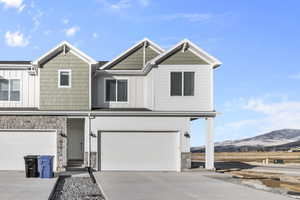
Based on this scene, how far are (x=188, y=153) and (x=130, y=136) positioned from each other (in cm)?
319

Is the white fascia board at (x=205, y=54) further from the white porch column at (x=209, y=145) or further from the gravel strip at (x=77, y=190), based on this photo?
the gravel strip at (x=77, y=190)

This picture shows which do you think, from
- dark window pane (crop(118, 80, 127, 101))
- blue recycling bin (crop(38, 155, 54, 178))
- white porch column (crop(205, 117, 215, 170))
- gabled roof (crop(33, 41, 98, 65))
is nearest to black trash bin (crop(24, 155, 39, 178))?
blue recycling bin (crop(38, 155, 54, 178))

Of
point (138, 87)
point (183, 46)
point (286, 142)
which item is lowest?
point (286, 142)

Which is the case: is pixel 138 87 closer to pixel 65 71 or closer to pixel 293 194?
pixel 65 71

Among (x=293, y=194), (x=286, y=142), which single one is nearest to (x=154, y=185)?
(x=293, y=194)

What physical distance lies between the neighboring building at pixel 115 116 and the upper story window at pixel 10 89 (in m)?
0.74

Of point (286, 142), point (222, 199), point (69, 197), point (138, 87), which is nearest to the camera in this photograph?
point (222, 199)

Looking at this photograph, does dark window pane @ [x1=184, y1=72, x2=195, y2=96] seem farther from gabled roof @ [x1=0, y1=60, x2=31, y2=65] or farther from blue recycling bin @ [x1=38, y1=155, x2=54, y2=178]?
gabled roof @ [x1=0, y1=60, x2=31, y2=65]

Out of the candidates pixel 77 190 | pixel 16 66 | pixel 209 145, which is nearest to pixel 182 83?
pixel 209 145

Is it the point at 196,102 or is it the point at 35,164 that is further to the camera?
the point at 196,102

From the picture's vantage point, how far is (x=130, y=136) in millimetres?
26109

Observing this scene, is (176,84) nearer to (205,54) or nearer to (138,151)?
(205,54)

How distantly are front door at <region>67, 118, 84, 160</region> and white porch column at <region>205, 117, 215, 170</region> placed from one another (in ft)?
27.2

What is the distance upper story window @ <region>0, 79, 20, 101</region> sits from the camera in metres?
27.5
